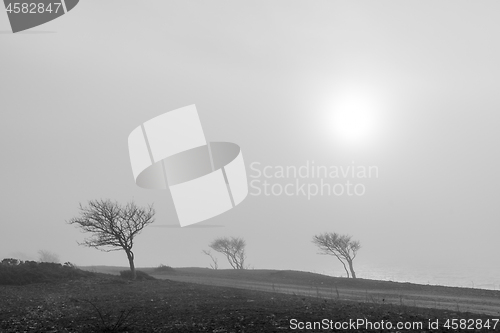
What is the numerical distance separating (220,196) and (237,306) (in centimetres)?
1632

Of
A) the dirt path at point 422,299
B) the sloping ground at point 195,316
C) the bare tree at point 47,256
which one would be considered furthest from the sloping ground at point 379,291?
the bare tree at point 47,256

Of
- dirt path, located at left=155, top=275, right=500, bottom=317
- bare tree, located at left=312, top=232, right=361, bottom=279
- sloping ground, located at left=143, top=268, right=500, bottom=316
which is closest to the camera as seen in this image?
dirt path, located at left=155, top=275, right=500, bottom=317

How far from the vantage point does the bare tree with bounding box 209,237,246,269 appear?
8362 cm

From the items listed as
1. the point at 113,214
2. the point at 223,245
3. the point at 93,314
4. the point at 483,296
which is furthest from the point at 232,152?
the point at 223,245

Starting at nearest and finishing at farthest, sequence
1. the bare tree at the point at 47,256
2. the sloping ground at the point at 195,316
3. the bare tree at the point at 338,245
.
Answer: the sloping ground at the point at 195,316
the bare tree at the point at 338,245
the bare tree at the point at 47,256

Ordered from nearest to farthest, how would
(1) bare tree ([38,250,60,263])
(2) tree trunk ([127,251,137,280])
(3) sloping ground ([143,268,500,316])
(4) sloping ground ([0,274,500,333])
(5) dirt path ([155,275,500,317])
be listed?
(4) sloping ground ([0,274,500,333]) < (5) dirt path ([155,275,500,317]) < (3) sloping ground ([143,268,500,316]) < (2) tree trunk ([127,251,137,280]) < (1) bare tree ([38,250,60,263])

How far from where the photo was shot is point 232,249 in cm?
8412

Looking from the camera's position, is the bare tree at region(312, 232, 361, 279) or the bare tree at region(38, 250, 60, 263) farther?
the bare tree at region(38, 250, 60, 263)

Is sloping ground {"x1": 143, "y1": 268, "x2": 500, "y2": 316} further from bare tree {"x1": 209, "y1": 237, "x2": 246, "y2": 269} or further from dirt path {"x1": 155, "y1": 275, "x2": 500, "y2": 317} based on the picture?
bare tree {"x1": 209, "y1": 237, "x2": 246, "y2": 269}

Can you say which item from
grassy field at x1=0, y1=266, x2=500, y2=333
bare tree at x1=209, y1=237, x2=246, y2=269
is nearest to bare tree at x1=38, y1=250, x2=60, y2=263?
bare tree at x1=209, y1=237, x2=246, y2=269

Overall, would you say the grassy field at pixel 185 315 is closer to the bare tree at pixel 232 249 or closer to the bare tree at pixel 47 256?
the bare tree at pixel 232 249

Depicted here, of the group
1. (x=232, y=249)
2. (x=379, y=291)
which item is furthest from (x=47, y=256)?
(x=379, y=291)

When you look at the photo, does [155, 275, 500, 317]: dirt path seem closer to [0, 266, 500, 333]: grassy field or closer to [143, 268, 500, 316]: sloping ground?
[143, 268, 500, 316]: sloping ground

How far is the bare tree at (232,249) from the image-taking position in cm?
8362
